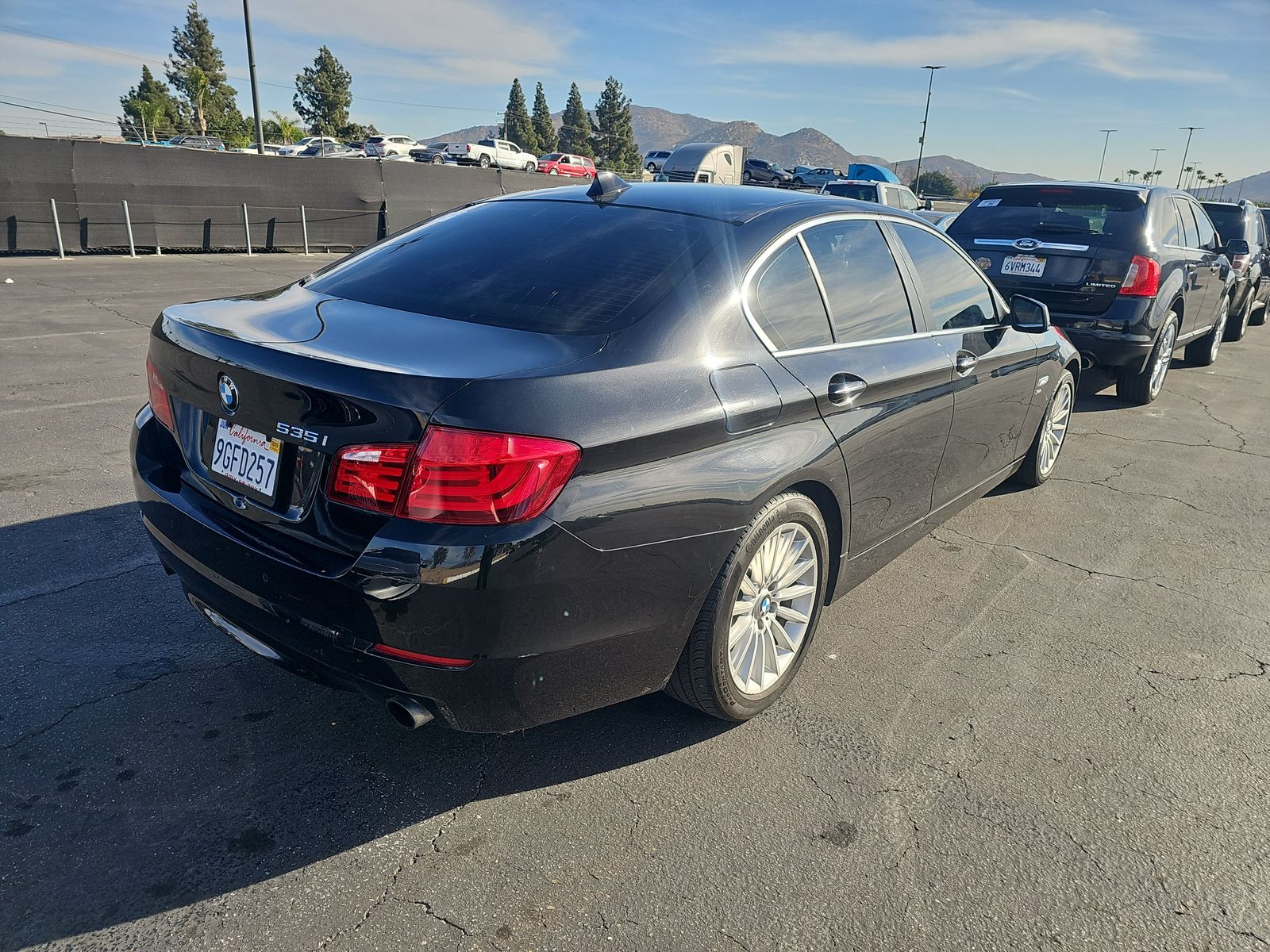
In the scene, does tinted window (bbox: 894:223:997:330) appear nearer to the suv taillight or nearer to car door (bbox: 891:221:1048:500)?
car door (bbox: 891:221:1048:500)

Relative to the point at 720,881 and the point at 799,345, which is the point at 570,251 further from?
the point at 720,881

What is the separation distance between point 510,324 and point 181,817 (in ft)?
5.16

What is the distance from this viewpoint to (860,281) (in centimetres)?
333

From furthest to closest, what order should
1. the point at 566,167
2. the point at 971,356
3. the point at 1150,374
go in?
the point at 566,167 → the point at 1150,374 → the point at 971,356

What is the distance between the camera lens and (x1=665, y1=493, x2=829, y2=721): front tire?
8.44 ft

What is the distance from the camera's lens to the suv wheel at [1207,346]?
32.4 ft

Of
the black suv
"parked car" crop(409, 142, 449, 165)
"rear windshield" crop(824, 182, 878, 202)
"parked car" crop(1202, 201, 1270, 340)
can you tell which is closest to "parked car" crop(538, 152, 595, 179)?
"parked car" crop(409, 142, 449, 165)

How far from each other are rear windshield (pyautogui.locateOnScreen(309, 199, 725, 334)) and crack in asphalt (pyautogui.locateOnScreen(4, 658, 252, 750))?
1326 millimetres

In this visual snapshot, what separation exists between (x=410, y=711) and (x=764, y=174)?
46.5m

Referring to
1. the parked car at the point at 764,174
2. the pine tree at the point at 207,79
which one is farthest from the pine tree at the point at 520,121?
the parked car at the point at 764,174

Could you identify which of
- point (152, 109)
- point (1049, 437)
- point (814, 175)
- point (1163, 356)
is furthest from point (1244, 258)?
point (152, 109)

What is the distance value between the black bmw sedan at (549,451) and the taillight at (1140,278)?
4.65 meters

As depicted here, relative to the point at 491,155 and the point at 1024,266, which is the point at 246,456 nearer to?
the point at 1024,266

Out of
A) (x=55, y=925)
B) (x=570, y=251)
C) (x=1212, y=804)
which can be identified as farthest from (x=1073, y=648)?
(x=55, y=925)
